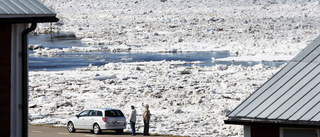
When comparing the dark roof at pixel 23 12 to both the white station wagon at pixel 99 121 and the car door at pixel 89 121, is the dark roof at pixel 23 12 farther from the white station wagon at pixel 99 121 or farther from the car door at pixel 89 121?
the car door at pixel 89 121

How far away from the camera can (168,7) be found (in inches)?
4060

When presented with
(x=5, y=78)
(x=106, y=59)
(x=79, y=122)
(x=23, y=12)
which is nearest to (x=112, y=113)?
(x=79, y=122)

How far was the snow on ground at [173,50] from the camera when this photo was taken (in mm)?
29269

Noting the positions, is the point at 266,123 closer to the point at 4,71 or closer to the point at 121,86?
the point at 4,71

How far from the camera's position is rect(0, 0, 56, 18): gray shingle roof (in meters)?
13.4

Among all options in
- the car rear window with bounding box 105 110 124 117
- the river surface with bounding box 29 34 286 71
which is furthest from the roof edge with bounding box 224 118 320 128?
the river surface with bounding box 29 34 286 71

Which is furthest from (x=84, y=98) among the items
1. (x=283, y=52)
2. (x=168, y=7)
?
(x=168, y=7)

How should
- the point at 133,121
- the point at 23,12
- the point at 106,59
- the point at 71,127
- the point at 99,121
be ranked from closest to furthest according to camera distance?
the point at 23,12, the point at 133,121, the point at 99,121, the point at 71,127, the point at 106,59

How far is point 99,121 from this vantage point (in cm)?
2423

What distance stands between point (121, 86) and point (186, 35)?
36340 millimetres

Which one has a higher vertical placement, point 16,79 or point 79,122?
point 16,79

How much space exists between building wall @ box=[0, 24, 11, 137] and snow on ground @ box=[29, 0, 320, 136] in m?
11.0

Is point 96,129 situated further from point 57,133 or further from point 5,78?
point 5,78

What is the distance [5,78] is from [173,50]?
4687 cm
